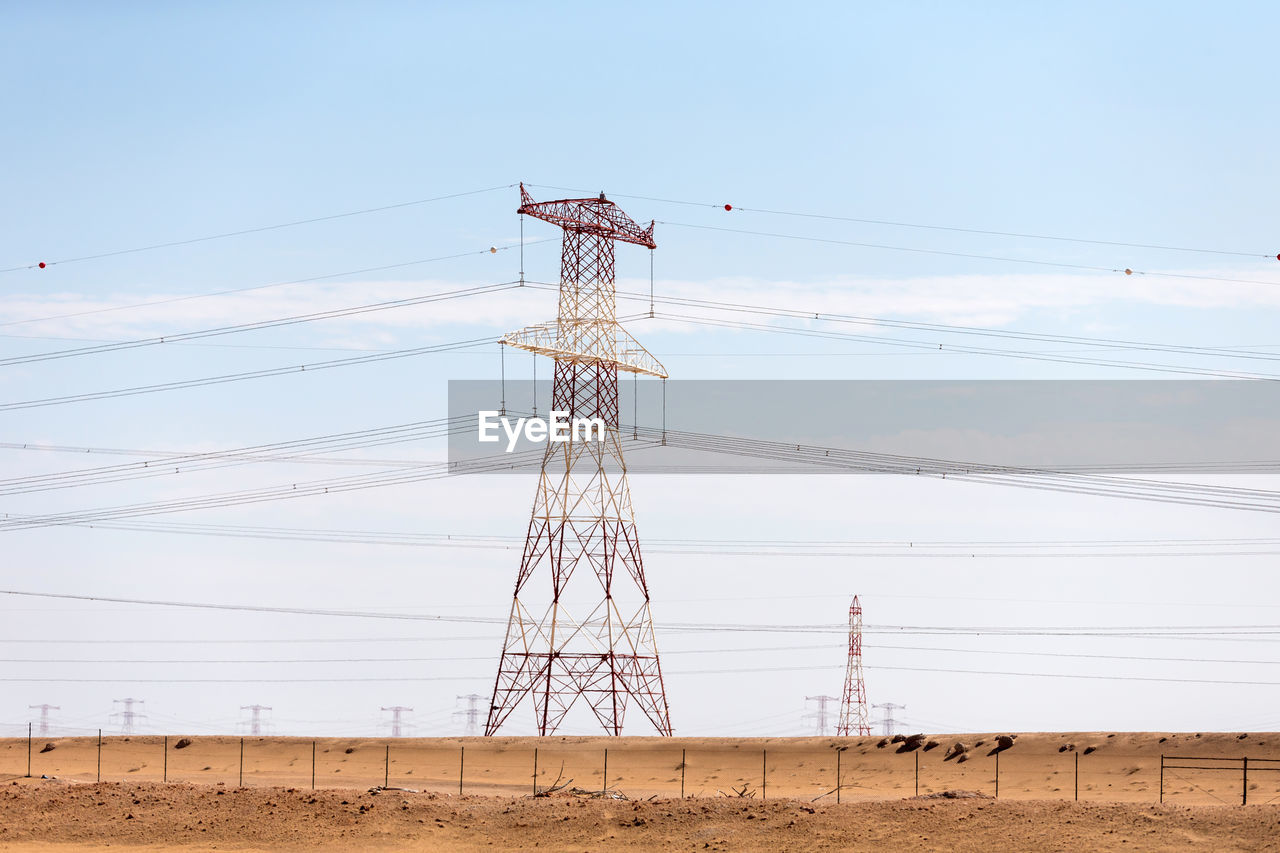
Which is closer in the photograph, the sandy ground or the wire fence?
the sandy ground

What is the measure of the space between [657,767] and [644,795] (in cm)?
716

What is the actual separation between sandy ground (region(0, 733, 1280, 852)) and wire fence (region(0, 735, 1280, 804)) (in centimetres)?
16

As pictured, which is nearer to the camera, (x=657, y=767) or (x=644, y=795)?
(x=644, y=795)

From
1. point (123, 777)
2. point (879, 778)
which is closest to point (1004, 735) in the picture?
point (879, 778)

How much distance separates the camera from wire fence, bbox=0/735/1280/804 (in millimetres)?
71812

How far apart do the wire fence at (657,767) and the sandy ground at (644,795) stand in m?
0.16

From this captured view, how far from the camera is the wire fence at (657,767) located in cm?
7181

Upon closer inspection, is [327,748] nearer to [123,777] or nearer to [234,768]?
[234,768]

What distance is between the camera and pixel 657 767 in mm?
77812

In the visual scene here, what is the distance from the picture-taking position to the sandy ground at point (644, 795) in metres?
62.5

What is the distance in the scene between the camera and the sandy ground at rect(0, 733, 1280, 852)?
205 ft

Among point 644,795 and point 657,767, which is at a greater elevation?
point 644,795

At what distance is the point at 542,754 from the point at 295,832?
1723cm

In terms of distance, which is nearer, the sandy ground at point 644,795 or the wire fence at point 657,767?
the sandy ground at point 644,795
